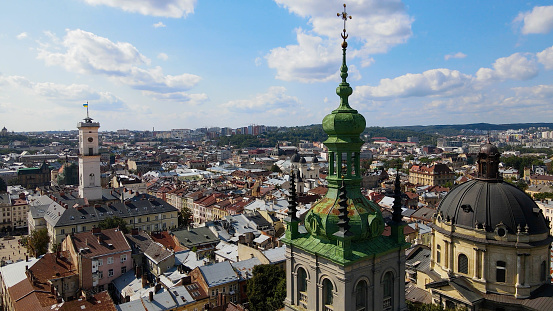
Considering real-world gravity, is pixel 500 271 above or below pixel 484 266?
→ below

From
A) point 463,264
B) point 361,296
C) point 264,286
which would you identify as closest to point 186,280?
point 264,286

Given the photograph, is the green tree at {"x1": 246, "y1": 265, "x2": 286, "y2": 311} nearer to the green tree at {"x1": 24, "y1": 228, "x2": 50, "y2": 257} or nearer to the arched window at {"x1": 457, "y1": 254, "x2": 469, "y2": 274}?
the arched window at {"x1": 457, "y1": 254, "x2": 469, "y2": 274}

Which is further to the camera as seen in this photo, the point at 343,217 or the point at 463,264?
the point at 463,264

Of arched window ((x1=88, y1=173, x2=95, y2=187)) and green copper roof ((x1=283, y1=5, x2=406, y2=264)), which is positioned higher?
green copper roof ((x1=283, y1=5, x2=406, y2=264))

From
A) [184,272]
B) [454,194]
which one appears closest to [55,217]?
[184,272]

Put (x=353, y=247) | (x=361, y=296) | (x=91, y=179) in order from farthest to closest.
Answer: (x=91, y=179) → (x=361, y=296) → (x=353, y=247)

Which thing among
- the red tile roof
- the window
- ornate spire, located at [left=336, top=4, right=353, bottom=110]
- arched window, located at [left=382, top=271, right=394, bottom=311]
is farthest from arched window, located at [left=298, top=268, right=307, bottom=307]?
the red tile roof

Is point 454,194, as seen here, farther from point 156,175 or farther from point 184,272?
point 156,175

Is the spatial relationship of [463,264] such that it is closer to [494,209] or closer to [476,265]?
[476,265]
